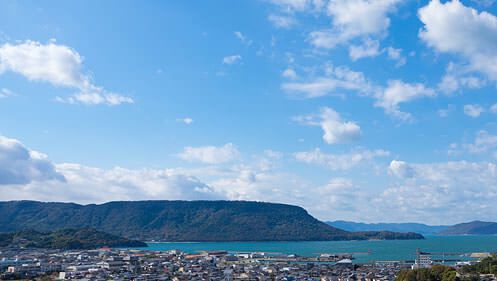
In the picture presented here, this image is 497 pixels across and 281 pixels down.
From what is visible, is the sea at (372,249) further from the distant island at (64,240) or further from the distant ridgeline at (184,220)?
the distant ridgeline at (184,220)

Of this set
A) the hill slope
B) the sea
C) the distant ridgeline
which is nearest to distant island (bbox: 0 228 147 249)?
the sea

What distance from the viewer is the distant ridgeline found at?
115 meters

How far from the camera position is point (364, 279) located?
30.2 meters

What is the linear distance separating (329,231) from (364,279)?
3911 inches

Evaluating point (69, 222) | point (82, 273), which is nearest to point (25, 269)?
point (82, 273)

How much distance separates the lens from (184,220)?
13112cm

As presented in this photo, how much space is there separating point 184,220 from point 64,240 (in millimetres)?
65701

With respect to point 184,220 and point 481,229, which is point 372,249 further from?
point 481,229

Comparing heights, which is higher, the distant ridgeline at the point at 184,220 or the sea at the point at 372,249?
the distant ridgeline at the point at 184,220

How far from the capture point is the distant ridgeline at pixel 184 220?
11475cm

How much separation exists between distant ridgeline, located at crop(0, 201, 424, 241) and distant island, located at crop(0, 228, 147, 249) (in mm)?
30751

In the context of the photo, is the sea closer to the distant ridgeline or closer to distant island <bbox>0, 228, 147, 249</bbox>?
distant island <bbox>0, 228, 147, 249</bbox>

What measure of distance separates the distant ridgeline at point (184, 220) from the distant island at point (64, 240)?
30.8 meters

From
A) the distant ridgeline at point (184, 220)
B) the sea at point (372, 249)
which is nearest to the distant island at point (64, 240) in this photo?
the sea at point (372, 249)
